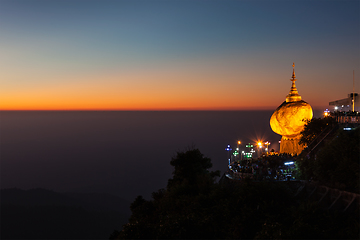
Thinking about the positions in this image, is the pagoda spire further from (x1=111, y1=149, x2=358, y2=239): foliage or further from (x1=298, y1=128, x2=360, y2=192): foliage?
(x1=111, y1=149, x2=358, y2=239): foliage

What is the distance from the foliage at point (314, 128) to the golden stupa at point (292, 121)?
1.97 m

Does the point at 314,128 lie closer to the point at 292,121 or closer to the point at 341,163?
the point at 292,121

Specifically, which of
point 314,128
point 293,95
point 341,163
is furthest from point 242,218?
point 293,95

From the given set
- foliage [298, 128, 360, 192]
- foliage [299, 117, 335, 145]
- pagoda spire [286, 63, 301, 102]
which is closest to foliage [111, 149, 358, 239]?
foliage [298, 128, 360, 192]

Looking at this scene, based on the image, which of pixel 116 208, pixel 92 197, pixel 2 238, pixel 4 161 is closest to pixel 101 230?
pixel 2 238

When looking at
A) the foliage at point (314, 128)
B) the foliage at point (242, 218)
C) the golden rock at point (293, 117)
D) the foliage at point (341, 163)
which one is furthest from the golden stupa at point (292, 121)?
the foliage at point (242, 218)

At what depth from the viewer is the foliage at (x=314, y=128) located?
24011 millimetres

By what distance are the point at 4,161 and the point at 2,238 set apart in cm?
13729

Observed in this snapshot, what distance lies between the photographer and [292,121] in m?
27.2

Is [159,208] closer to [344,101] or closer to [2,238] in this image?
[344,101]

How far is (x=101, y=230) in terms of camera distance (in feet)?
260

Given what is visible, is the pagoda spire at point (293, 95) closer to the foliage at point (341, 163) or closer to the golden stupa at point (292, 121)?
the golden stupa at point (292, 121)

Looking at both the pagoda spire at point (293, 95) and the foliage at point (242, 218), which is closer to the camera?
the foliage at point (242, 218)

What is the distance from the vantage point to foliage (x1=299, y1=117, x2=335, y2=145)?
78.8 feet
